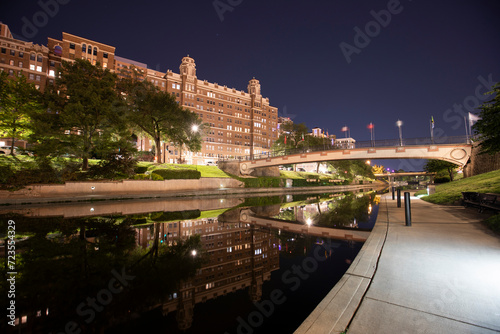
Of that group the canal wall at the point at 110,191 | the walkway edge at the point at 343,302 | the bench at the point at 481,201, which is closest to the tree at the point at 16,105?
the canal wall at the point at 110,191

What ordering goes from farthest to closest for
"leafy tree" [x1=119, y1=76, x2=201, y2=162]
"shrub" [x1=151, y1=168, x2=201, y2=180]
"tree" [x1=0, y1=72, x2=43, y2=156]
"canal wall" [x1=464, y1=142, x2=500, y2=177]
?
"leafy tree" [x1=119, y1=76, x2=201, y2=162], "shrub" [x1=151, y1=168, x2=201, y2=180], "tree" [x1=0, y1=72, x2=43, y2=156], "canal wall" [x1=464, y1=142, x2=500, y2=177]

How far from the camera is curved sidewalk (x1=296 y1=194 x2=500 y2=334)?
2561 millimetres

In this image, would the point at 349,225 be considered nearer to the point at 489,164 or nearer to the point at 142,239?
the point at 142,239

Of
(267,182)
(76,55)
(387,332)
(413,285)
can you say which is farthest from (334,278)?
(76,55)

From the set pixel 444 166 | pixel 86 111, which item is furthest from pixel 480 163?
pixel 86 111

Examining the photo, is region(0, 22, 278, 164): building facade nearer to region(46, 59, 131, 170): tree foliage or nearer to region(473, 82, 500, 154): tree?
region(46, 59, 131, 170): tree foliage

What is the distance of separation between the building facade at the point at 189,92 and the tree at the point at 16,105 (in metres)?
Answer: 24.3

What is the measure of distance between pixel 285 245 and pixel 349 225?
5221mm

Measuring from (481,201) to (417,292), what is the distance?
41.3ft

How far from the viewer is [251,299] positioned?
3934 millimetres

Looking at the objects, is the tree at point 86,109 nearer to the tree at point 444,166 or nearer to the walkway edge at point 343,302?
the walkway edge at point 343,302
